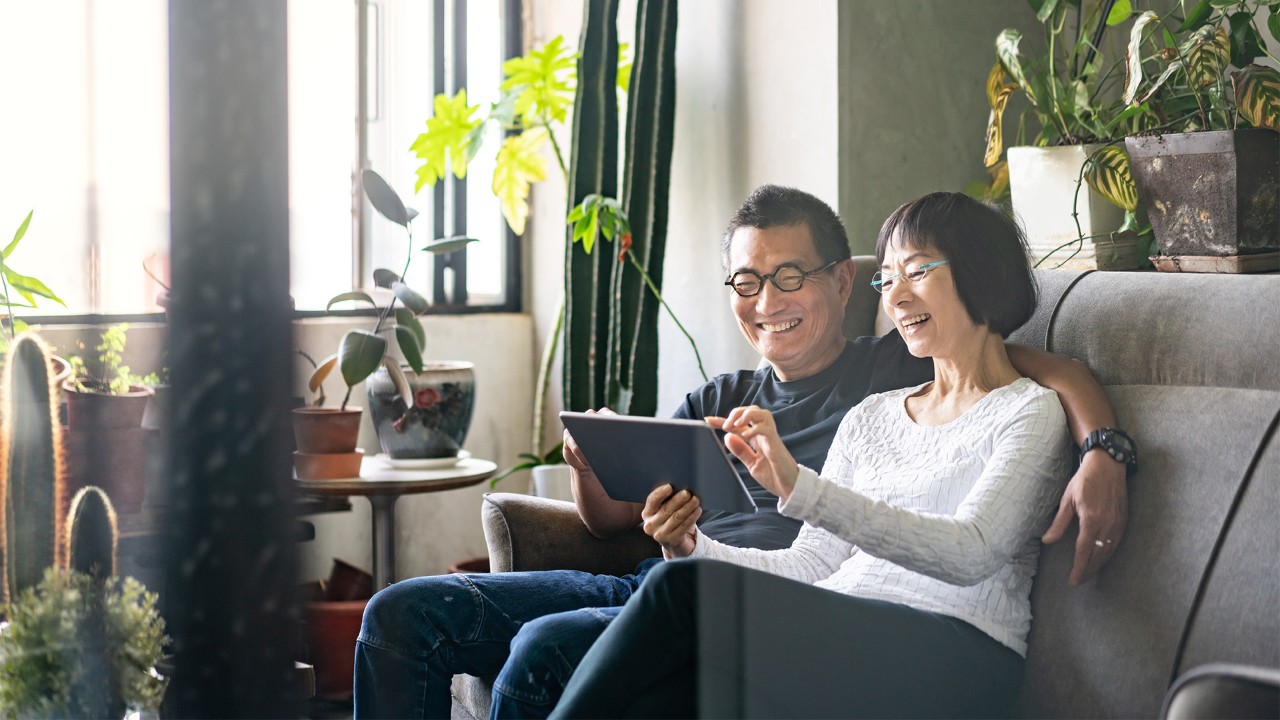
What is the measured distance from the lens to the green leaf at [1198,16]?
1.64 m

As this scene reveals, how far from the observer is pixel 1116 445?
124cm

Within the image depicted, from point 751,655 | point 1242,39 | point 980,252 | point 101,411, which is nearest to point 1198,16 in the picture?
point 1242,39

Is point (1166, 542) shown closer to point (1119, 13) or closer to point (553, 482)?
point (1119, 13)

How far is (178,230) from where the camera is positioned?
241 millimetres

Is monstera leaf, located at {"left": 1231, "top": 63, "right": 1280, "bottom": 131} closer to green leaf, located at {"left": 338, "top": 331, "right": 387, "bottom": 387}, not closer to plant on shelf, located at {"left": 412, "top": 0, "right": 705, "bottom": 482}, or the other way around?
plant on shelf, located at {"left": 412, "top": 0, "right": 705, "bottom": 482}

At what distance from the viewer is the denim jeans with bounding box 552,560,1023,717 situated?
3.79ft

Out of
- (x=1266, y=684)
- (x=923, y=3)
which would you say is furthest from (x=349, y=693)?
(x=923, y=3)

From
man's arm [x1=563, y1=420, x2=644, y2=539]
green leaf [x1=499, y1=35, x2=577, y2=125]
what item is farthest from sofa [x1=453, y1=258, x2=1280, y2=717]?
green leaf [x1=499, y1=35, x2=577, y2=125]

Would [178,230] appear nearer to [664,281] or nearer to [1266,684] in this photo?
[1266,684]

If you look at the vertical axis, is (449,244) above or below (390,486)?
above

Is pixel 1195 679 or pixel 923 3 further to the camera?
pixel 923 3

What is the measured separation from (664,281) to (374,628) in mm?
1429

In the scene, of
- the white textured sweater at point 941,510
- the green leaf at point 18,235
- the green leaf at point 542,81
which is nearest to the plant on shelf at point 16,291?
the green leaf at point 18,235

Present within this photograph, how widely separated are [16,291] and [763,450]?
908 mm
